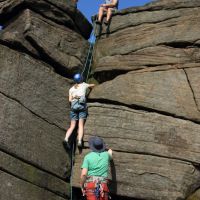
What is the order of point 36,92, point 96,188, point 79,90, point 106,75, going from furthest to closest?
point 106,75, point 79,90, point 36,92, point 96,188

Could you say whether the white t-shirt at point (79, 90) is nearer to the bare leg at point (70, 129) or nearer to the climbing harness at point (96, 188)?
the bare leg at point (70, 129)

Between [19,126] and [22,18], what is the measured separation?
3708mm

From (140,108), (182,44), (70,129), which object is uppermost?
(182,44)

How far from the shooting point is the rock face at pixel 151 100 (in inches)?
551

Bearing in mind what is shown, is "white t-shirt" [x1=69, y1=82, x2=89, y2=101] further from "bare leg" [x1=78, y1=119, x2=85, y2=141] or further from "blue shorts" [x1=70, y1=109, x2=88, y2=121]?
"bare leg" [x1=78, y1=119, x2=85, y2=141]

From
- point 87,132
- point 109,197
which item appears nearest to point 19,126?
point 87,132

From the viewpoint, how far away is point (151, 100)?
14.9 m

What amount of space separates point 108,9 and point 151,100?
404 centimetres

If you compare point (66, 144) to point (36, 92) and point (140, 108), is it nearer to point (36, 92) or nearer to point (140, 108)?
point (36, 92)

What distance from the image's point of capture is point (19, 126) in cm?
1445

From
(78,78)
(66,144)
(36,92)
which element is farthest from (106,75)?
(66,144)

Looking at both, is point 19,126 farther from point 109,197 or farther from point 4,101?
point 109,197

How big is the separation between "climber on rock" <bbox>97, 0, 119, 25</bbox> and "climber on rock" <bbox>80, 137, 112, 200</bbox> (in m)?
5.07

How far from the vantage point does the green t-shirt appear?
43.6ft
